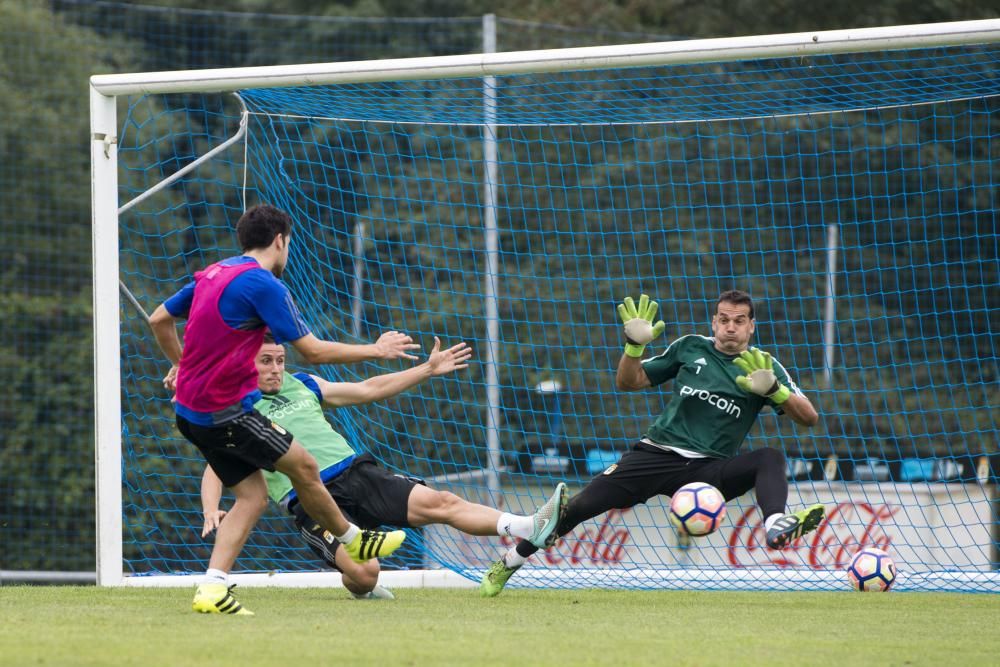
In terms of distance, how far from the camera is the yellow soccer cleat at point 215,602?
5320 millimetres

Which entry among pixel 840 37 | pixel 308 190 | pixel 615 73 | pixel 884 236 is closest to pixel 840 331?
pixel 884 236

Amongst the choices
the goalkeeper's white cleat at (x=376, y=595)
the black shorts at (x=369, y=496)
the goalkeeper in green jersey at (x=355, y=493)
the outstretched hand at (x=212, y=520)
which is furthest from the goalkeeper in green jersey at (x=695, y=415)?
the outstretched hand at (x=212, y=520)

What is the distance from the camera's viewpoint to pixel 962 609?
6.36m

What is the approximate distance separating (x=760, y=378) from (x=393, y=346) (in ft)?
6.56

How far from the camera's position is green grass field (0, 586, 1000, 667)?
416cm

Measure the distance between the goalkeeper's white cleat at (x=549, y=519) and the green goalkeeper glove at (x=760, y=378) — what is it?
1.06 meters

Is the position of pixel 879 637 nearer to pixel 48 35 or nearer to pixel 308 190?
pixel 308 190

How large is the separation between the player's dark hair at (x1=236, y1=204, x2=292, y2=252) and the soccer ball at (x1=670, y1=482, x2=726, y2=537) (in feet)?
7.28

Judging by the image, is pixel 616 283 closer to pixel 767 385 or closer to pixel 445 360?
pixel 767 385

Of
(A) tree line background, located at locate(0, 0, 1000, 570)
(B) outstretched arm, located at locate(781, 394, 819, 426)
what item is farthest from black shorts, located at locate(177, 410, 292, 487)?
(A) tree line background, located at locate(0, 0, 1000, 570)

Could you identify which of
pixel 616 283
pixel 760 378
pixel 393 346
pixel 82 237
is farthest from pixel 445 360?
pixel 82 237

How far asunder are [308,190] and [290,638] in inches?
423

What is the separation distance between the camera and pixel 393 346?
5.40 m

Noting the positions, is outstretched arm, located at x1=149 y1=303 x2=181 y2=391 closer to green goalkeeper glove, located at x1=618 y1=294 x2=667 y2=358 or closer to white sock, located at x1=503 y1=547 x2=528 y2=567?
white sock, located at x1=503 y1=547 x2=528 y2=567
